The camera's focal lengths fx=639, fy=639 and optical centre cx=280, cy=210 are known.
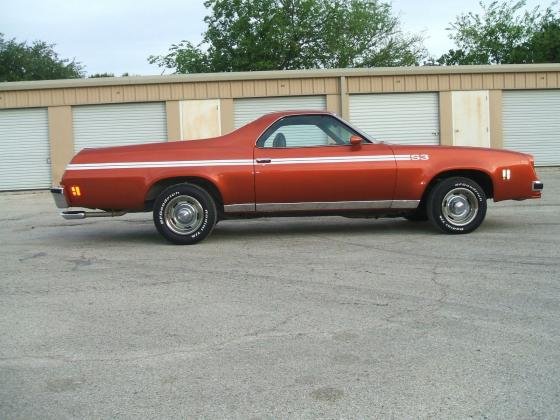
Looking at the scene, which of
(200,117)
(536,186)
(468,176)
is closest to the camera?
(536,186)

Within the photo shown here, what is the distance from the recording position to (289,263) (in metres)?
6.59

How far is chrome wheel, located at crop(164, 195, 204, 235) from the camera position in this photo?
7.70m

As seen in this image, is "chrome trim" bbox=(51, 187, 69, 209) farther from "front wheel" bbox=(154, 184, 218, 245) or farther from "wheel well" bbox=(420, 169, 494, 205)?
"wheel well" bbox=(420, 169, 494, 205)

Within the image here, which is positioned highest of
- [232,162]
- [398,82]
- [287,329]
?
[398,82]

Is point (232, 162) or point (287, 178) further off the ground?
point (232, 162)

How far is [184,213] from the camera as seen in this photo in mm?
7746

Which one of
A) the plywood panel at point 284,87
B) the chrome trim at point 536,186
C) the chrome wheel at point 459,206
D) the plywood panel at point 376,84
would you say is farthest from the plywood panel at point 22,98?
the chrome trim at point 536,186

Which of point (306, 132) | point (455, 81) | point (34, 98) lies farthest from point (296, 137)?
point (34, 98)

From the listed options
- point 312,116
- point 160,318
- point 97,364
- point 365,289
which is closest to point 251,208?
point 312,116

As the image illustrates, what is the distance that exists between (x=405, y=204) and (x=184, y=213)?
2.70 m

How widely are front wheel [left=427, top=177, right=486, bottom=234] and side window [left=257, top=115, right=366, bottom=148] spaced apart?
1305mm

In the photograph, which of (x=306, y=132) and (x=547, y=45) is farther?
(x=547, y=45)

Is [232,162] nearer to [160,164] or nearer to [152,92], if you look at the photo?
[160,164]

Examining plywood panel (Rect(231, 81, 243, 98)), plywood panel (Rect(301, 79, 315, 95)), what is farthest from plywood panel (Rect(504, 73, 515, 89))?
plywood panel (Rect(231, 81, 243, 98))
